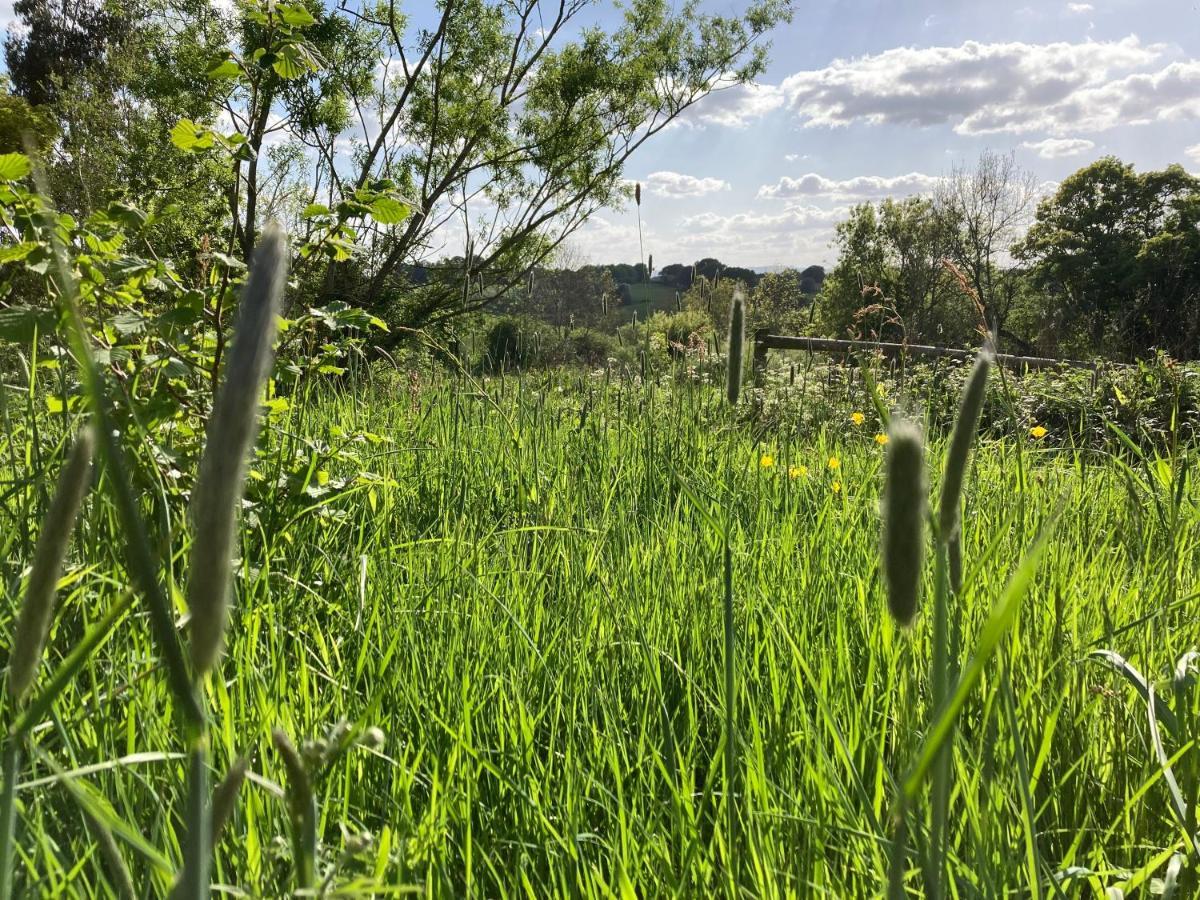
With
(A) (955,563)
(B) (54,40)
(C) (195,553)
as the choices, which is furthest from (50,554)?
(B) (54,40)

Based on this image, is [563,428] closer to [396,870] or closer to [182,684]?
[396,870]

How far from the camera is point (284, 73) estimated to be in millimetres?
1937

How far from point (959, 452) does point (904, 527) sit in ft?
0.36

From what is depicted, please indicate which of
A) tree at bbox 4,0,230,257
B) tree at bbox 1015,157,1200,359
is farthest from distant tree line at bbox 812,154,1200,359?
tree at bbox 4,0,230,257

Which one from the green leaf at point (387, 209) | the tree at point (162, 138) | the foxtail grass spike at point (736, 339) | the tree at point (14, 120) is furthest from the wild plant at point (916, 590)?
the tree at point (14, 120)

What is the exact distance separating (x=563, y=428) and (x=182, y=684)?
3.63 metres

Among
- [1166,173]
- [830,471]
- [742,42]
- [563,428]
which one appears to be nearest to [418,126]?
[742,42]

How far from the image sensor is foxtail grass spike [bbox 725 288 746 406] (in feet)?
4.82

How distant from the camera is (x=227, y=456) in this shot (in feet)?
0.81

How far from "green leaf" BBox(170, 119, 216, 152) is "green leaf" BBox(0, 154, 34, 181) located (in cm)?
34

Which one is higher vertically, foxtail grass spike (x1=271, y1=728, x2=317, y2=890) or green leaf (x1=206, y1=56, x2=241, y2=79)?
green leaf (x1=206, y1=56, x2=241, y2=79)

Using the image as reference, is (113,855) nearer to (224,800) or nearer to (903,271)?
(224,800)

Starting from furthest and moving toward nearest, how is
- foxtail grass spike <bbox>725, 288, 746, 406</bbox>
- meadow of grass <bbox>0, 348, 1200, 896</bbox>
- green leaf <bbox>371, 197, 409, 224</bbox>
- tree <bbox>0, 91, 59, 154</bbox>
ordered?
tree <bbox>0, 91, 59, 154</bbox>
green leaf <bbox>371, 197, 409, 224</bbox>
foxtail grass spike <bbox>725, 288, 746, 406</bbox>
meadow of grass <bbox>0, 348, 1200, 896</bbox>

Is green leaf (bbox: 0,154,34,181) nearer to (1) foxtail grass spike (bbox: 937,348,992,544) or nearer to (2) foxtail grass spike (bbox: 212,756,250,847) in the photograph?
(2) foxtail grass spike (bbox: 212,756,250,847)
